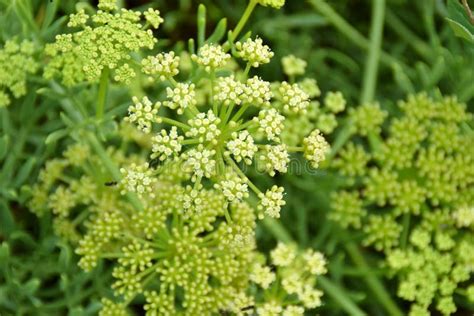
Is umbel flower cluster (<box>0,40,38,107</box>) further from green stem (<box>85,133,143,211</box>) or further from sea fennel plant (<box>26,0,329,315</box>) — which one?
green stem (<box>85,133,143,211</box>)

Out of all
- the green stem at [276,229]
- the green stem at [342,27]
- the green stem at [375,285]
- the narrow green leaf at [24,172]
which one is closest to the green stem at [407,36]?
the green stem at [342,27]

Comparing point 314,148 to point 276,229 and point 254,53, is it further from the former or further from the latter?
point 276,229

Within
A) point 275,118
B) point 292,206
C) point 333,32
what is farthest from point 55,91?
point 333,32

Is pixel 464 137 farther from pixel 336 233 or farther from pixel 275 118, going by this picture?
pixel 275 118

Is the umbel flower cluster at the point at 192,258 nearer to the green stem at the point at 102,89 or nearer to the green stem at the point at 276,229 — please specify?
the green stem at the point at 102,89

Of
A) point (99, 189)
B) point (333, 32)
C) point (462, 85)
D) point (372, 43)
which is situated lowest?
point (99, 189)

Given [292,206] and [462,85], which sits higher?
[462,85]
